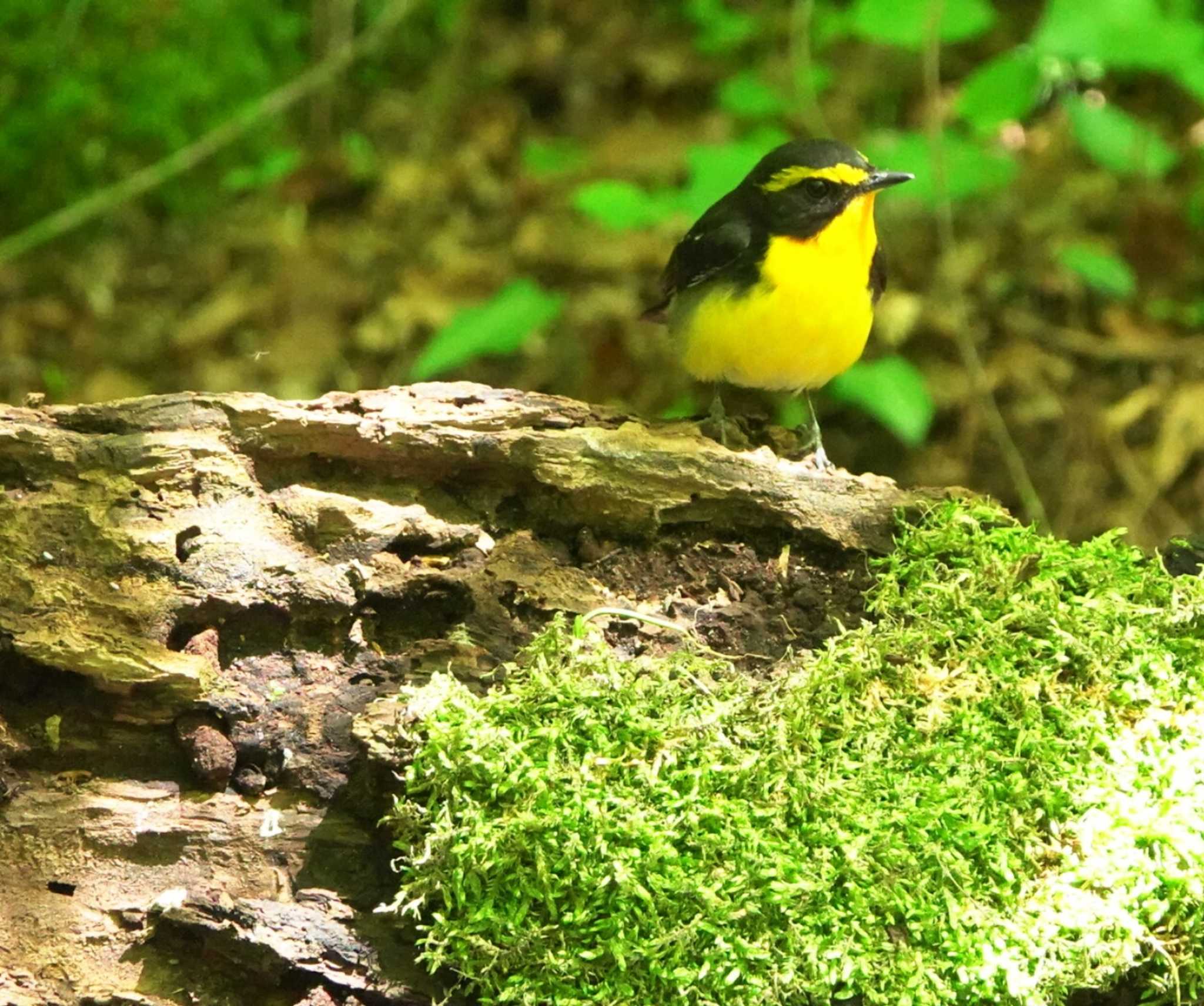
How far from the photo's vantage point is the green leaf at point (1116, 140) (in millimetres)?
5863

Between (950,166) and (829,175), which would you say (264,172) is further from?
(829,175)

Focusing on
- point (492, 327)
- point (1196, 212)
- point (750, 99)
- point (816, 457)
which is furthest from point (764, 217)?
point (1196, 212)

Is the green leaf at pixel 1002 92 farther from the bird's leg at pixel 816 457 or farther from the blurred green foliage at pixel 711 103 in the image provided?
the bird's leg at pixel 816 457

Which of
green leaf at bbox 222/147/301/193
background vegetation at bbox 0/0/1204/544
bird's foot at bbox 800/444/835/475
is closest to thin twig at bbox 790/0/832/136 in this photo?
background vegetation at bbox 0/0/1204/544

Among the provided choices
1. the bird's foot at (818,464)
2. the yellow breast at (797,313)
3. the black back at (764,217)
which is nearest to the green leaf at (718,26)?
the black back at (764,217)

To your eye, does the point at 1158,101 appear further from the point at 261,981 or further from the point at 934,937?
the point at 261,981

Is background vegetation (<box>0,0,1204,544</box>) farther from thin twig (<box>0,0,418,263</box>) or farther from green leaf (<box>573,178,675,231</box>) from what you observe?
thin twig (<box>0,0,418,263</box>)

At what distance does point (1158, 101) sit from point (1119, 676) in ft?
19.4

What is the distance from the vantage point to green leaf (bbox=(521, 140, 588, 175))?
736 centimetres

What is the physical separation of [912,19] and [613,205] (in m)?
1.47

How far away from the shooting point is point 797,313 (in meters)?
3.79

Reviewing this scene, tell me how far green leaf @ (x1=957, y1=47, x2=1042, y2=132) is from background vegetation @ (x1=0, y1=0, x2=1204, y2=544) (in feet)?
0.05

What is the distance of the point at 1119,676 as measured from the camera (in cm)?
241

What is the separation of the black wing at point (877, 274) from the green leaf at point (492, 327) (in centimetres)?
176
